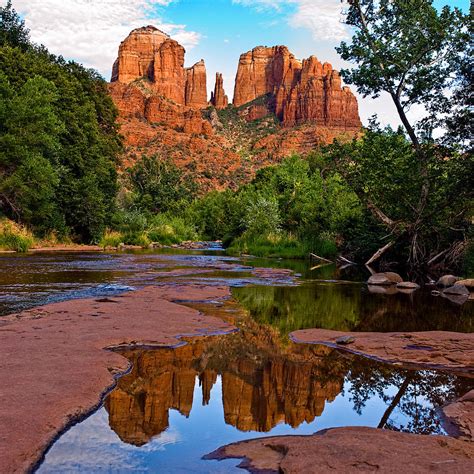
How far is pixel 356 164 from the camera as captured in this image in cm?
2212

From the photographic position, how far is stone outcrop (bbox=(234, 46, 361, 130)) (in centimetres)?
15175

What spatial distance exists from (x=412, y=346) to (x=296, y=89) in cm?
15924

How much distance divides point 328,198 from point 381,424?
103 feet

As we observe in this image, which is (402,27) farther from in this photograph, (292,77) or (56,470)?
(292,77)

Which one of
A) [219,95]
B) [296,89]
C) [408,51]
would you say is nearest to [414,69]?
[408,51]

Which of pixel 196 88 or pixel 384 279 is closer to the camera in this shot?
pixel 384 279

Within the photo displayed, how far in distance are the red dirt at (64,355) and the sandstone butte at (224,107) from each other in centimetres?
9201

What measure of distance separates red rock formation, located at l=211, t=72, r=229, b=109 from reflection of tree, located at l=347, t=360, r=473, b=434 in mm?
180306

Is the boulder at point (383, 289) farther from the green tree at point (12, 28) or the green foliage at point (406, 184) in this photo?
the green tree at point (12, 28)

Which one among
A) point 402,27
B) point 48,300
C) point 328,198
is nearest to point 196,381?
point 48,300

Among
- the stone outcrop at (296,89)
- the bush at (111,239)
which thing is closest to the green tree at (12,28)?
the bush at (111,239)

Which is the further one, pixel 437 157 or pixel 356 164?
pixel 356 164

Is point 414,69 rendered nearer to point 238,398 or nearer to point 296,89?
point 238,398

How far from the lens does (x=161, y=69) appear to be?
166 metres
